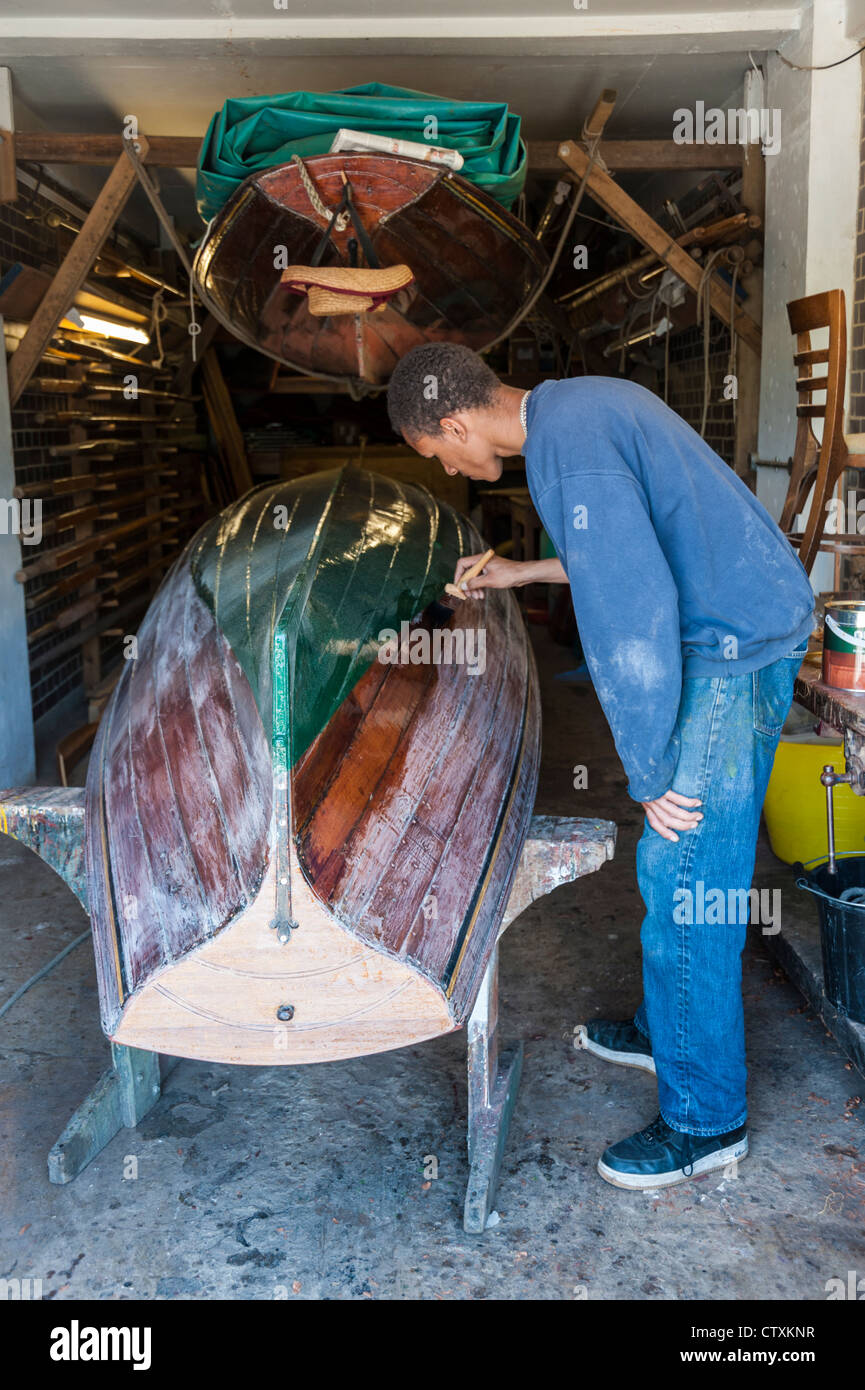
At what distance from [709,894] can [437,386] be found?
45.2 inches

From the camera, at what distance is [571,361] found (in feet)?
26.6

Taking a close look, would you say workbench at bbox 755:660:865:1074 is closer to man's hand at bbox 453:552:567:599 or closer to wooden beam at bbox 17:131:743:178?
man's hand at bbox 453:552:567:599

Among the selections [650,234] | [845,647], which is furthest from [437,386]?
[650,234]

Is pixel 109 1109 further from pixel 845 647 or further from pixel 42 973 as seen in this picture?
pixel 845 647

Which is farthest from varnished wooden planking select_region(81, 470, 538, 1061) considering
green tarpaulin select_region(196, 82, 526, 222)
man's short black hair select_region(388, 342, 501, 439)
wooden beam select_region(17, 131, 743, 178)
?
wooden beam select_region(17, 131, 743, 178)

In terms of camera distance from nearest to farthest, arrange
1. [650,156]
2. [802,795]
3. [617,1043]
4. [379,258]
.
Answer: [617,1043]
[802,795]
[379,258]
[650,156]

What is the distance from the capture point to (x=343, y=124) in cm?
381

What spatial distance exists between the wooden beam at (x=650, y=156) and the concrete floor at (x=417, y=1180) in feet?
11.2

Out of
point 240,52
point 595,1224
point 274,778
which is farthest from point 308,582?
point 240,52

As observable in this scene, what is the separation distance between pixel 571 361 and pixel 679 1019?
6666 mm

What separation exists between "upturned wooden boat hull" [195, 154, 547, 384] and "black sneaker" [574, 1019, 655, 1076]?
2.98m

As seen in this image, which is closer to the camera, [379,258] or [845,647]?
[845,647]

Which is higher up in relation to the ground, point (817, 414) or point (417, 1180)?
point (817, 414)
